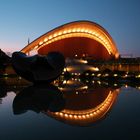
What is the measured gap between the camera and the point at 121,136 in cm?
666

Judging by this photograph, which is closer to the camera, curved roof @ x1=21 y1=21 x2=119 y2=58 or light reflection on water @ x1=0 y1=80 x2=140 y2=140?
light reflection on water @ x1=0 y1=80 x2=140 y2=140

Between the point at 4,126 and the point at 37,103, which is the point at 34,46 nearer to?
the point at 37,103

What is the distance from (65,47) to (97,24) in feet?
22.9

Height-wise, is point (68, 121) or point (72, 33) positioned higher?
point (72, 33)

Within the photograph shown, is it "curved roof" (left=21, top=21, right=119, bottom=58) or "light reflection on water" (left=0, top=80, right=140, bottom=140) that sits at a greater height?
"curved roof" (left=21, top=21, right=119, bottom=58)

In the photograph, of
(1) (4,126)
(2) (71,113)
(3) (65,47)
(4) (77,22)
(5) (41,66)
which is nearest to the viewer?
(1) (4,126)

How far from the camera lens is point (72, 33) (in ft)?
167

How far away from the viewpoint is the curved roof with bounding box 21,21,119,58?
49.6 m

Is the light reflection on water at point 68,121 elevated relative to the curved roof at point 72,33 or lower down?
lower down

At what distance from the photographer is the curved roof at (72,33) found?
163ft

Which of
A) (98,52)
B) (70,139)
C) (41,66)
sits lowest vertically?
(70,139)

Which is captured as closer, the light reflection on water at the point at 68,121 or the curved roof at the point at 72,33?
the light reflection on water at the point at 68,121

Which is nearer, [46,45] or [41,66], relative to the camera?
[41,66]

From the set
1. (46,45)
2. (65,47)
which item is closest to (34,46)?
(46,45)
